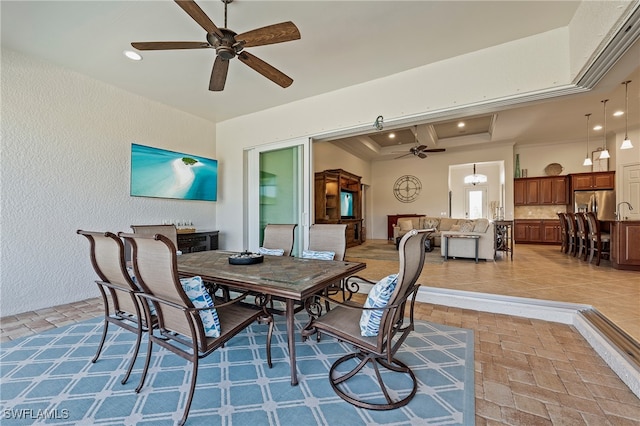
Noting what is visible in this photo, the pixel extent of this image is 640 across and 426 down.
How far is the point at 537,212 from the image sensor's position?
8008 millimetres

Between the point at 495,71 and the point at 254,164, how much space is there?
3784 mm

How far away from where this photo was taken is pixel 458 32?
2.65 metres

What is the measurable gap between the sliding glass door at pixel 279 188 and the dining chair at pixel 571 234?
233 inches

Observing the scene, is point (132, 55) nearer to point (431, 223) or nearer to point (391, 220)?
point (431, 223)

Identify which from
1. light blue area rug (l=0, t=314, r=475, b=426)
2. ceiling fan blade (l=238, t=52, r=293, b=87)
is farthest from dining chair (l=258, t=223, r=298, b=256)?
ceiling fan blade (l=238, t=52, r=293, b=87)

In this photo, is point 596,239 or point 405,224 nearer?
point 596,239

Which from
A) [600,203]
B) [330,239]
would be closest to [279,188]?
[330,239]

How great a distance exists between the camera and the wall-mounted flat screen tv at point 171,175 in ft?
12.9

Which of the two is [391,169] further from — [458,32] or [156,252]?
[156,252]

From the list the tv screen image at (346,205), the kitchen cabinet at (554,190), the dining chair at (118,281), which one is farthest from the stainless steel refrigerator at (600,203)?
the dining chair at (118,281)

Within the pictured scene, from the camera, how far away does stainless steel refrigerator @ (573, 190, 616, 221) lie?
22.3 ft

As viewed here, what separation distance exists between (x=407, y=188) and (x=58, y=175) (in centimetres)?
895

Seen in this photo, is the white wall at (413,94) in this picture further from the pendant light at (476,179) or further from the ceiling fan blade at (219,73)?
the pendant light at (476,179)

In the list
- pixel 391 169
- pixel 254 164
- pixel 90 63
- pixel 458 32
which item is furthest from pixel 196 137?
pixel 391 169
